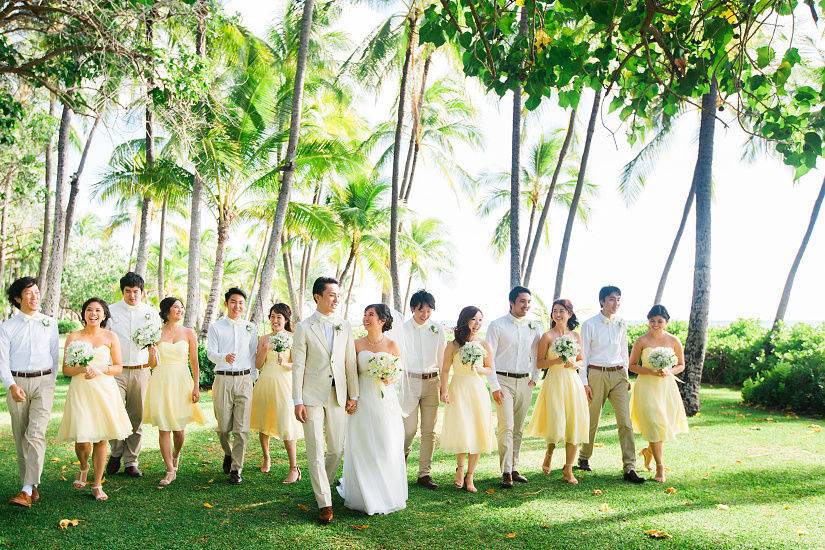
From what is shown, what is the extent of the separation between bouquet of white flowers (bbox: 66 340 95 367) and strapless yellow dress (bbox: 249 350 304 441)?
6.35 feet

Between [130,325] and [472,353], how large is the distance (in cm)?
403

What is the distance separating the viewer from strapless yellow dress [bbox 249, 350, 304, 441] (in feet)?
A: 25.6

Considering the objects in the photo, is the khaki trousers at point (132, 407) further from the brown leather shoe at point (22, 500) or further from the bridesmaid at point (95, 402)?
the brown leather shoe at point (22, 500)

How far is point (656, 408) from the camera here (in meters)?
7.51

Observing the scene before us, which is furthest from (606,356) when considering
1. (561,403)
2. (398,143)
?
(398,143)

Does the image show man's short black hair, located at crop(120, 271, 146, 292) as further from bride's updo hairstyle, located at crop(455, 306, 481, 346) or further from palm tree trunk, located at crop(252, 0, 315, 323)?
palm tree trunk, located at crop(252, 0, 315, 323)

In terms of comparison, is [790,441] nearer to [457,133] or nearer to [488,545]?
[488,545]

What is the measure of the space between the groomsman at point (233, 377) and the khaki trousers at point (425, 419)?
1838 mm

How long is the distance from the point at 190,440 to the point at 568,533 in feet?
20.9

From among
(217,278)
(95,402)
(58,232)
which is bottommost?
(95,402)

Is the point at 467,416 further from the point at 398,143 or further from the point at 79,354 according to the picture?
the point at 398,143

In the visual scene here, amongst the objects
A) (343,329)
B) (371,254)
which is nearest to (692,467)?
(343,329)

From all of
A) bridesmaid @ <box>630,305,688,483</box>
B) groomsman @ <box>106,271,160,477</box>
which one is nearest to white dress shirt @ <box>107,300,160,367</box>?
groomsman @ <box>106,271,160,477</box>

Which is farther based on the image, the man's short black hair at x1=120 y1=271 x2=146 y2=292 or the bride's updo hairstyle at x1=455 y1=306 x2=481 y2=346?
the man's short black hair at x1=120 y1=271 x2=146 y2=292
